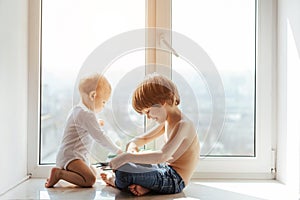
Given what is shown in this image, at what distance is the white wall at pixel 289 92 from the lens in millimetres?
1302

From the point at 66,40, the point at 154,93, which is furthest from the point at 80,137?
the point at 66,40

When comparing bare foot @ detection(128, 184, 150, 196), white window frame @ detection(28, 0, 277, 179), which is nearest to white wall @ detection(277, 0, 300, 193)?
white window frame @ detection(28, 0, 277, 179)

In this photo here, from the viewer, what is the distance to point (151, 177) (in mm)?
1218

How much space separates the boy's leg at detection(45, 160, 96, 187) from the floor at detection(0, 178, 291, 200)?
0.08 ft

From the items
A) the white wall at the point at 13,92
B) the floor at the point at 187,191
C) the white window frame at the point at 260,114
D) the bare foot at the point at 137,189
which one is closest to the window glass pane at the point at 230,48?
the white window frame at the point at 260,114

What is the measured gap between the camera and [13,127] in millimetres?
1359

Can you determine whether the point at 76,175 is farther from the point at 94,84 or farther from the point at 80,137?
the point at 94,84

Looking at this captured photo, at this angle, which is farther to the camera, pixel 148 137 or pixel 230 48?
pixel 230 48

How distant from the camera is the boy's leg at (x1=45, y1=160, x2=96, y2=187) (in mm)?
1312

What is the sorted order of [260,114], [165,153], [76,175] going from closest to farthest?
[165,153] < [76,175] < [260,114]

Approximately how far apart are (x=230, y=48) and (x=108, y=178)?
0.63 m

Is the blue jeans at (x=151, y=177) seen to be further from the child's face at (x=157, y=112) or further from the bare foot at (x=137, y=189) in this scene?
the child's face at (x=157, y=112)

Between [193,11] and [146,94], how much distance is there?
431mm

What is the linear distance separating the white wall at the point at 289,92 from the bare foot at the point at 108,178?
1.87ft
